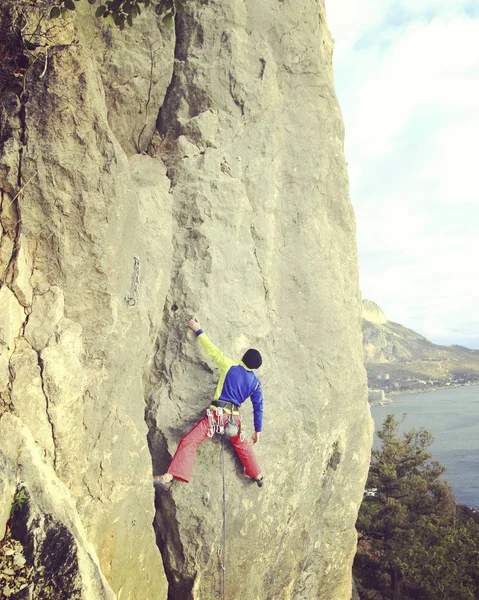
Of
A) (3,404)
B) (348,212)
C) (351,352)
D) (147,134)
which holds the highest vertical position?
(147,134)

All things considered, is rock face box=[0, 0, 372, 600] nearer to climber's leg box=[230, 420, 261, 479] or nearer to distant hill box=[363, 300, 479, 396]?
climber's leg box=[230, 420, 261, 479]

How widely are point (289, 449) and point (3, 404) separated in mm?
3256

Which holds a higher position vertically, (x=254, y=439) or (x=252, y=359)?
(x=252, y=359)

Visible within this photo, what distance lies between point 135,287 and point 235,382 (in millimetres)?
1471

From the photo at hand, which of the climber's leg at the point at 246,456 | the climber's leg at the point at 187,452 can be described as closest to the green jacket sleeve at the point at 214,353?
the climber's leg at the point at 187,452

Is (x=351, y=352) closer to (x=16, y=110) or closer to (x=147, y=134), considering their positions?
(x=147, y=134)

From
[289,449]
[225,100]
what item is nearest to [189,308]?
[289,449]

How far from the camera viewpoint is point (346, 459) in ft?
21.2

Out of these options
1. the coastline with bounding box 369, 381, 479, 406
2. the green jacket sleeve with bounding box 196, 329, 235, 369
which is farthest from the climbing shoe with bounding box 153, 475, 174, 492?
the coastline with bounding box 369, 381, 479, 406

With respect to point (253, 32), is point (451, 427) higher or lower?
lower

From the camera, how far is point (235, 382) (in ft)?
16.5

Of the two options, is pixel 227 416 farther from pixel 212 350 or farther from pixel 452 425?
pixel 452 425

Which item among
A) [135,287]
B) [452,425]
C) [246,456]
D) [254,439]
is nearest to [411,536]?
[254,439]

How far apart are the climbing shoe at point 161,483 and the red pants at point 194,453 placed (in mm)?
121
